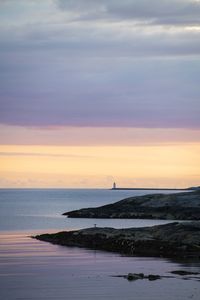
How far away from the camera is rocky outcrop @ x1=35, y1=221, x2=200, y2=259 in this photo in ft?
202

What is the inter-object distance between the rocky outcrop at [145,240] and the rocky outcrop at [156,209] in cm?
4161

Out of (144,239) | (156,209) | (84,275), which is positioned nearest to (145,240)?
(144,239)

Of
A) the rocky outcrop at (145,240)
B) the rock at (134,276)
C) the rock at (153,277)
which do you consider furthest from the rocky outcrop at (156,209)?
the rock at (153,277)

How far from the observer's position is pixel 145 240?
66750 millimetres

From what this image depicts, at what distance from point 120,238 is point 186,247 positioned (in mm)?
10184

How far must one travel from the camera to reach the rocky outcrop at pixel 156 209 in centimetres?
11919

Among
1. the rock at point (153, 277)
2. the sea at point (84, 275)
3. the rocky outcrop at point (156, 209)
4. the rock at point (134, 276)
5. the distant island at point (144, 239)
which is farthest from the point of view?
the rocky outcrop at point (156, 209)

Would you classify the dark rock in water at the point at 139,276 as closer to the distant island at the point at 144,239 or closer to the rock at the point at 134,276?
the rock at the point at 134,276

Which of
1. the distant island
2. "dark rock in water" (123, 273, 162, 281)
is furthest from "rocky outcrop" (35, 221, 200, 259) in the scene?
"dark rock in water" (123, 273, 162, 281)

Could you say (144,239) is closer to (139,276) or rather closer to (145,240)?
(145,240)

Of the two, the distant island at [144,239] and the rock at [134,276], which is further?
the distant island at [144,239]

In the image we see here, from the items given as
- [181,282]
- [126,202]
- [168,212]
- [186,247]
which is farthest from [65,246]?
[126,202]

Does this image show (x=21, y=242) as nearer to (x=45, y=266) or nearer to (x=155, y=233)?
(x=155, y=233)

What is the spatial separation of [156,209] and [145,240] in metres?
60.9
